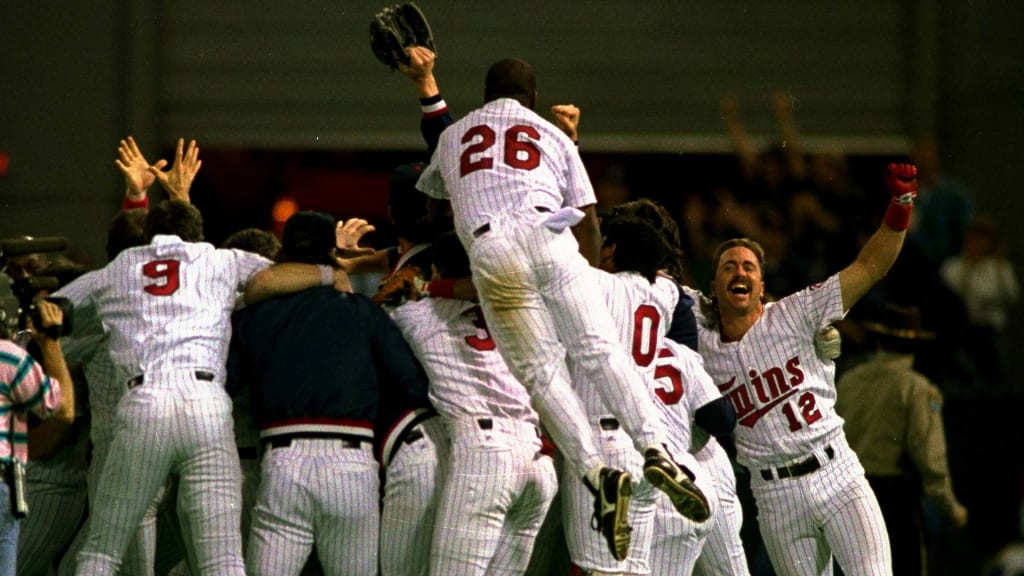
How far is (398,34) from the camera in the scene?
8.30 m

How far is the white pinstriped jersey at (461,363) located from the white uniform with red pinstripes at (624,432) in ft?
1.13

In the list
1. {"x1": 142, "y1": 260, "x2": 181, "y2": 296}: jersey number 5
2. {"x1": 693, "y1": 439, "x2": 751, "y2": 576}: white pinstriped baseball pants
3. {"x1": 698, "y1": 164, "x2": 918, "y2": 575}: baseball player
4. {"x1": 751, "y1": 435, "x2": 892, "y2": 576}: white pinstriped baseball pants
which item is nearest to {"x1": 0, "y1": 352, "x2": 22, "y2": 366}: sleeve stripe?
{"x1": 142, "y1": 260, "x2": 181, "y2": 296}: jersey number 5

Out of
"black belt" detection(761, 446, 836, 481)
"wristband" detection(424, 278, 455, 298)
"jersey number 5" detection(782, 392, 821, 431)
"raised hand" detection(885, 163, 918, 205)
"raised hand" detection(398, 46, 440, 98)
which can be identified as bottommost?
"black belt" detection(761, 446, 836, 481)

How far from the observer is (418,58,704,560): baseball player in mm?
7367

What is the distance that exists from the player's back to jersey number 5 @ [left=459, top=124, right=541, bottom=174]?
131cm

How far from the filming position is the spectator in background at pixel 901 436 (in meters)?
10.2

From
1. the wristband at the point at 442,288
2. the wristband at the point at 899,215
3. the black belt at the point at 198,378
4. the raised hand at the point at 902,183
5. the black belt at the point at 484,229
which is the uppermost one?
the raised hand at the point at 902,183

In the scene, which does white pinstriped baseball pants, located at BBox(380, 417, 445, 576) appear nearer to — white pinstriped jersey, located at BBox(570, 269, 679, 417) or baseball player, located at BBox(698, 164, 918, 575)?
white pinstriped jersey, located at BBox(570, 269, 679, 417)

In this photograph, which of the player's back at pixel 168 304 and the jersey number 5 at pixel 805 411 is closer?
the player's back at pixel 168 304

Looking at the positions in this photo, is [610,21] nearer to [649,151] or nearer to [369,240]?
[649,151]

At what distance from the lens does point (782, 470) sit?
8.30 metres

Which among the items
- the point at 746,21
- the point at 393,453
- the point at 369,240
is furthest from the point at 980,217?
the point at 393,453

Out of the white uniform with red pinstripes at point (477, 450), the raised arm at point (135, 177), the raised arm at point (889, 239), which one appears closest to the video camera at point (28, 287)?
the raised arm at point (135, 177)

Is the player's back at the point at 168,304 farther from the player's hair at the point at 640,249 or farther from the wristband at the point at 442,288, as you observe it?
the player's hair at the point at 640,249
